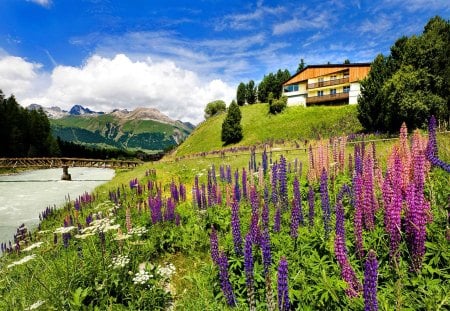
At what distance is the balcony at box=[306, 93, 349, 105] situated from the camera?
63.1 m

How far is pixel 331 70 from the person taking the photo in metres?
67.3

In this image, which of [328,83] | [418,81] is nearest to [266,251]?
[418,81]

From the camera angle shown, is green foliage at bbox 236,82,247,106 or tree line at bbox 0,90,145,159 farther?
green foliage at bbox 236,82,247,106

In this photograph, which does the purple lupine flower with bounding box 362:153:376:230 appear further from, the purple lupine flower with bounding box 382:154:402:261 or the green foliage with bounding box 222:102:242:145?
the green foliage with bounding box 222:102:242:145

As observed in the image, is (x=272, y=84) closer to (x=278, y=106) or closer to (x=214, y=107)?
(x=278, y=106)

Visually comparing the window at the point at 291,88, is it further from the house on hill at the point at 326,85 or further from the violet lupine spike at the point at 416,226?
the violet lupine spike at the point at 416,226

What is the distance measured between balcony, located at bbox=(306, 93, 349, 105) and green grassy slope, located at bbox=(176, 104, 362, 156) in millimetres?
4062

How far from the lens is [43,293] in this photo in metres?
5.83

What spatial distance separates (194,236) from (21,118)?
9126 cm

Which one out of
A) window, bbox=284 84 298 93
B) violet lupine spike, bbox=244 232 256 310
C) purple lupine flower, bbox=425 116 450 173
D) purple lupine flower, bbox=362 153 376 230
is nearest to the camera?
violet lupine spike, bbox=244 232 256 310

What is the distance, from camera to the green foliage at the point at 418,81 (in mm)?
26469

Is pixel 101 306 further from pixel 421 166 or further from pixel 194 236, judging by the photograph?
pixel 421 166

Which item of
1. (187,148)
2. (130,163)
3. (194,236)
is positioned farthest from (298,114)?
(194,236)

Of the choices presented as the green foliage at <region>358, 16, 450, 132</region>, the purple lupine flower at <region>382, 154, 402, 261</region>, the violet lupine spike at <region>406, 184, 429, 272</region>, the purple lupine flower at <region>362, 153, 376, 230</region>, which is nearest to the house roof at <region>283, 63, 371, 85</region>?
the green foliage at <region>358, 16, 450, 132</region>
